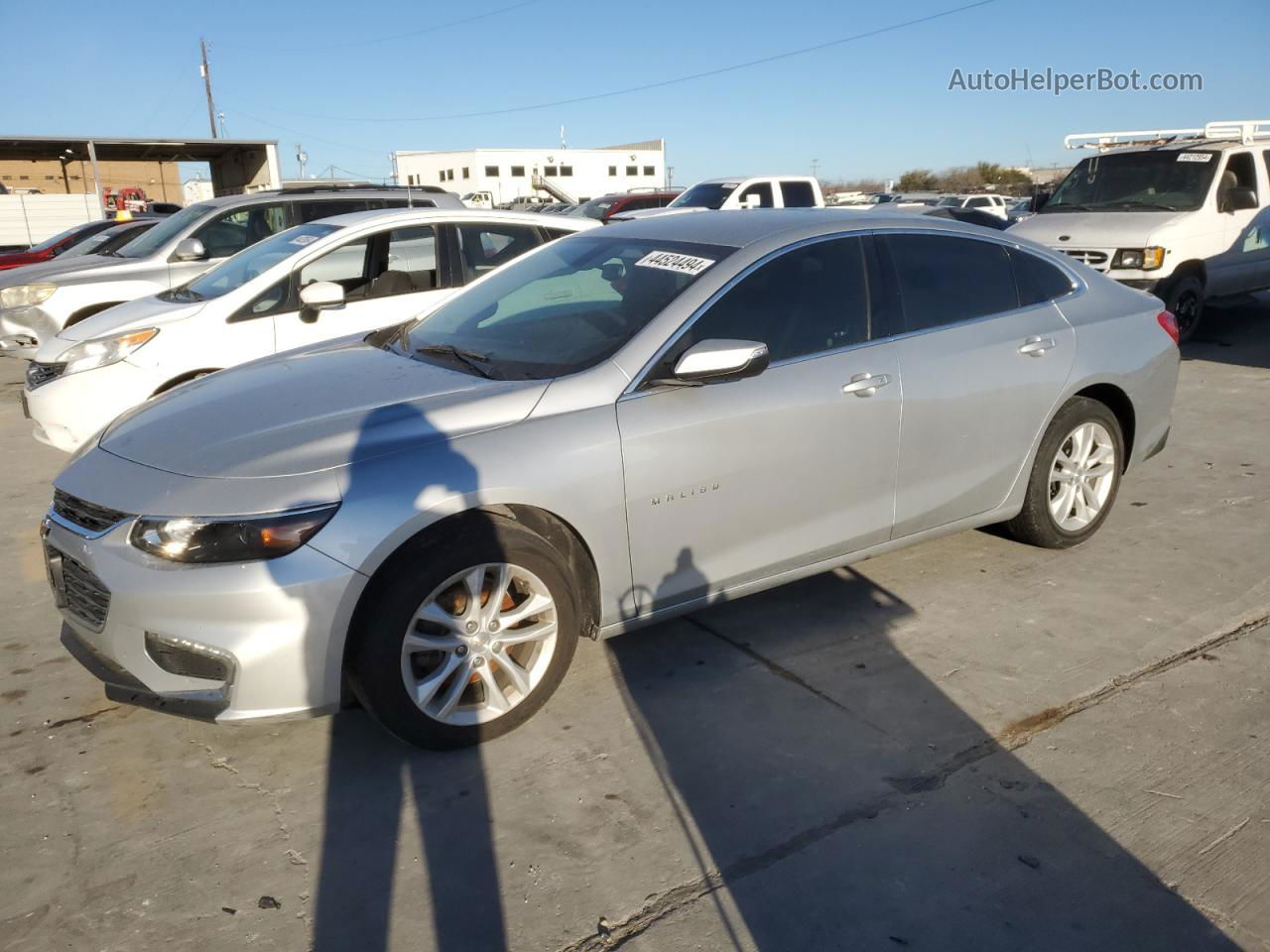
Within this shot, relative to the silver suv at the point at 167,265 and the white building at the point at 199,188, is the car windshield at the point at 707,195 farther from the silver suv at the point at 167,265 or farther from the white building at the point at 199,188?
the white building at the point at 199,188

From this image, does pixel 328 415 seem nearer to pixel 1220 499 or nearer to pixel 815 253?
pixel 815 253

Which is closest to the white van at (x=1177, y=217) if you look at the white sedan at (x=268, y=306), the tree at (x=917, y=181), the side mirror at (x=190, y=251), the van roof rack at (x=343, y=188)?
the white sedan at (x=268, y=306)

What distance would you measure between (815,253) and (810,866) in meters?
2.34

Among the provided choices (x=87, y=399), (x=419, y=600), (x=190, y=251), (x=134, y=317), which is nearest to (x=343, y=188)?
(x=190, y=251)

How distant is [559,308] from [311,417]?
1163 mm

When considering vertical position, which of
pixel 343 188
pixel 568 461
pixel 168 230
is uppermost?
pixel 343 188

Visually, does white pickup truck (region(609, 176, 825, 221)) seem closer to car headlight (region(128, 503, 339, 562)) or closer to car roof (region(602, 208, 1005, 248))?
car roof (region(602, 208, 1005, 248))

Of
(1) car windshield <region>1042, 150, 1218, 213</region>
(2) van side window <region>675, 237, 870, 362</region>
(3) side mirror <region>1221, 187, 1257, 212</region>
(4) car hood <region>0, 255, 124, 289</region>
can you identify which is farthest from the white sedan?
(3) side mirror <region>1221, 187, 1257, 212</region>

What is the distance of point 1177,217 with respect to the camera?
10211mm

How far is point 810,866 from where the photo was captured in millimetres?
2803

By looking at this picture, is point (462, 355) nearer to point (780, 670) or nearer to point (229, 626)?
point (229, 626)

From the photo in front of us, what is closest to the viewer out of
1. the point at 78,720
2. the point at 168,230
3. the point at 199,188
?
the point at 78,720

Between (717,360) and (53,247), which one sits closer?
(717,360)

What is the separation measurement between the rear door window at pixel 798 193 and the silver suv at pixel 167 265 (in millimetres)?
8582
